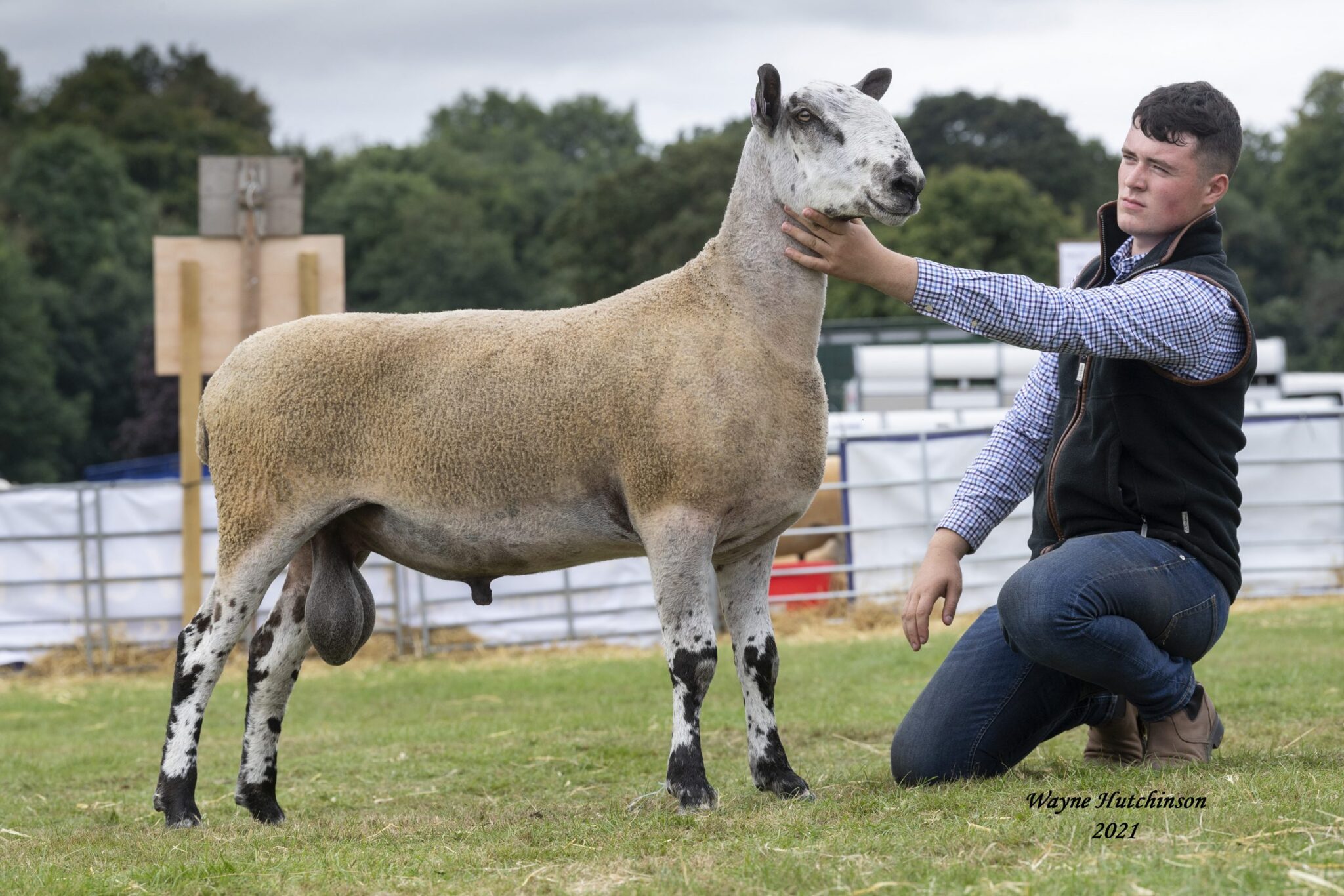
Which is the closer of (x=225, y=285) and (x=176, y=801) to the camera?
(x=176, y=801)

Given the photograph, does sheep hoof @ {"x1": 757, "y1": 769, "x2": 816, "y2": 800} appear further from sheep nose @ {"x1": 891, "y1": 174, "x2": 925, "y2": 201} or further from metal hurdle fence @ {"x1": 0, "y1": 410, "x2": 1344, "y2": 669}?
metal hurdle fence @ {"x1": 0, "y1": 410, "x2": 1344, "y2": 669}

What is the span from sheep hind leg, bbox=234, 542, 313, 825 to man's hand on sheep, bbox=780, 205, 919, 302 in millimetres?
2375

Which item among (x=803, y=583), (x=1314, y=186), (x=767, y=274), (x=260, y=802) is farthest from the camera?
(x=1314, y=186)

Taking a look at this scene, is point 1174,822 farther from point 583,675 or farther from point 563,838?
point 583,675

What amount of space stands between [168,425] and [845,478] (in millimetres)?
37388

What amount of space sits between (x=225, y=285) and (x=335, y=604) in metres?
7.50

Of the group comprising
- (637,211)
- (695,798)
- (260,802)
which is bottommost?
(260,802)

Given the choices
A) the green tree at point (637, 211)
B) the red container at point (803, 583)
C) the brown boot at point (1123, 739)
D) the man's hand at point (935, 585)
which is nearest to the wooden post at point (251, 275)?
the red container at point (803, 583)

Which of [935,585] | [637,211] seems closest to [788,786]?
[935,585]

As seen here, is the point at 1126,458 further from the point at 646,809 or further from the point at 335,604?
the point at 335,604

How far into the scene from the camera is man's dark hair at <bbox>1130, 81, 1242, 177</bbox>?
4473mm

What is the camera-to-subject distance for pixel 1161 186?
4551 millimetres

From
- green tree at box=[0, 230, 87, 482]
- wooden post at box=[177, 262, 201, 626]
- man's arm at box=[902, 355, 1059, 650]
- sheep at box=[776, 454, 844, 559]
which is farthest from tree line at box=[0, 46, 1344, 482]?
man's arm at box=[902, 355, 1059, 650]

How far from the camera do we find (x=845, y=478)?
15.6 meters
